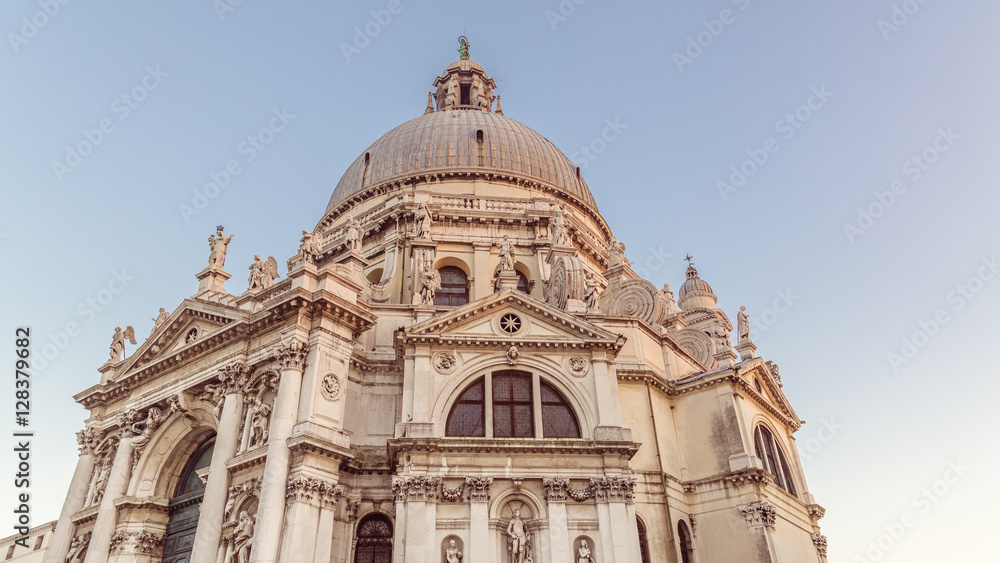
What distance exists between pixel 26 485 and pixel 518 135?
94.8ft

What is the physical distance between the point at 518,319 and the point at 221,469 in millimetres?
11232

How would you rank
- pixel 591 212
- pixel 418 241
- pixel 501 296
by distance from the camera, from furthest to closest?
1. pixel 591 212
2. pixel 418 241
3. pixel 501 296

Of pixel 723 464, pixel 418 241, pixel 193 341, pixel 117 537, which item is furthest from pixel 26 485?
pixel 723 464

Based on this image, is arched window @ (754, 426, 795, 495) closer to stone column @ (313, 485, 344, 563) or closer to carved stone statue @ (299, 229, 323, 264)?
stone column @ (313, 485, 344, 563)

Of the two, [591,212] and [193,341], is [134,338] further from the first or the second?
[591,212]

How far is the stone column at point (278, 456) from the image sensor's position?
2222cm

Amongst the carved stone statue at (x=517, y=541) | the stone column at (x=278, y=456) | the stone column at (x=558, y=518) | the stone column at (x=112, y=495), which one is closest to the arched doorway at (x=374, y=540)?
the stone column at (x=278, y=456)

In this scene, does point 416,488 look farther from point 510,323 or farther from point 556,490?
point 510,323

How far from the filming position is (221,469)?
2512cm

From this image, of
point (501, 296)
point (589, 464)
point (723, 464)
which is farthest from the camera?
point (723, 464)

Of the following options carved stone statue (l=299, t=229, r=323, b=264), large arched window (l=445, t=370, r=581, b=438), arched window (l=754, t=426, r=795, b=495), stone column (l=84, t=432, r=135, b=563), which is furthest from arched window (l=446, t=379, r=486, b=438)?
stone column (l=84, t=432, r=135, b=563)

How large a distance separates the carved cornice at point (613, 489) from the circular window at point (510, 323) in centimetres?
586

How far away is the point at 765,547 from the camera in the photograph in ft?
87.2

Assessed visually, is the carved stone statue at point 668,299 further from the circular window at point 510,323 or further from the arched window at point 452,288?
the circular window at point 510,323
